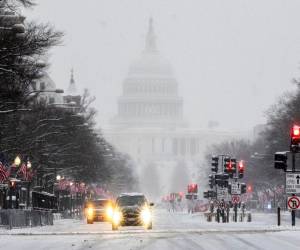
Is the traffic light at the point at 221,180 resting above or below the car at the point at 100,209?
above

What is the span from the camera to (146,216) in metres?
63.3

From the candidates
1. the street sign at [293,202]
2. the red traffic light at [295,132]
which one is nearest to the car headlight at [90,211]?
the street sign at [293,202]

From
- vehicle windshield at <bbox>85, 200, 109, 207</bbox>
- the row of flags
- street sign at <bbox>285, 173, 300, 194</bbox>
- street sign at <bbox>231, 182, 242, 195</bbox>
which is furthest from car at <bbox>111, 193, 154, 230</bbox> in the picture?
the row of flags

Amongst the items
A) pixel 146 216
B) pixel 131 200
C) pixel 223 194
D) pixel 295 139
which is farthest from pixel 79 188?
pixel 295 139

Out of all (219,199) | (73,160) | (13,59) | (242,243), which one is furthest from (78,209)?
(242,243)

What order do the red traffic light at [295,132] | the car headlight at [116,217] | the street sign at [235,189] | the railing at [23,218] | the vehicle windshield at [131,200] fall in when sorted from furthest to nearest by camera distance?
the street sign at [235,189], the railing at [23,218], the vehicle windshield at [131,200], the car headlight at [116,217], the red traffic light at [295,132]

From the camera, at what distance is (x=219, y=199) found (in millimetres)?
88000

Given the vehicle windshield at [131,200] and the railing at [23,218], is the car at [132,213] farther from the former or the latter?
the railing at [23,218]

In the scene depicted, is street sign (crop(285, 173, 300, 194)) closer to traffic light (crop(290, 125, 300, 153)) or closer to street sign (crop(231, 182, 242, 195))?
traffic light (crop(290, 125, 300, 153))

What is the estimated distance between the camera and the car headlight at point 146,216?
62844 millimetres

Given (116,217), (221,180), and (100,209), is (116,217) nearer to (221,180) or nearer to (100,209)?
(221,180)

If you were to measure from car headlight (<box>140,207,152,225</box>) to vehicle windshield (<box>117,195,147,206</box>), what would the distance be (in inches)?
21.8

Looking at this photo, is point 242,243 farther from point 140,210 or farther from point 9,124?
point 9,124

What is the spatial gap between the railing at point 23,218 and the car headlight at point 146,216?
6.05 meters
